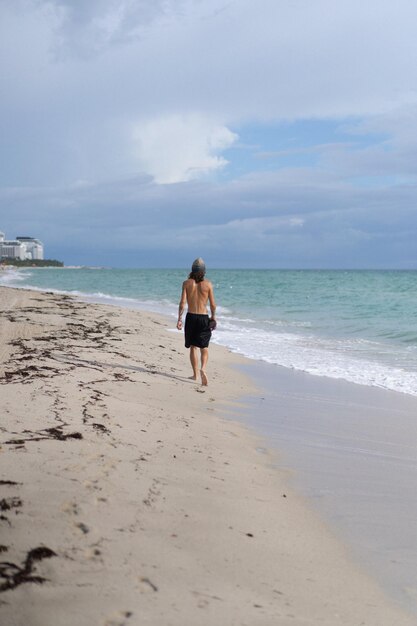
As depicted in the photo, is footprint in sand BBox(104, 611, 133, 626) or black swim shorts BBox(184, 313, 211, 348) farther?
black swim shorts BBox(184, 313, 211, 348)

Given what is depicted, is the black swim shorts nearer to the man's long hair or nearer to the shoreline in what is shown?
the man's long hair

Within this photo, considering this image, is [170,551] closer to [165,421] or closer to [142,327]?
[165,421]

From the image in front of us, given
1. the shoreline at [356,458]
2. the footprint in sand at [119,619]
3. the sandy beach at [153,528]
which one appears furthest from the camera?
the shoreline at [356,458]

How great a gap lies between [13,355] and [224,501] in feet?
20.5

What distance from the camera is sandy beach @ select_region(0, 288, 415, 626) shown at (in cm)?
246

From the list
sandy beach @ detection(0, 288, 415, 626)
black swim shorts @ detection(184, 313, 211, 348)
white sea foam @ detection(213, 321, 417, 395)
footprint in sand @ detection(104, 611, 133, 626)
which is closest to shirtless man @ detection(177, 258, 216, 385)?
black swim shorts @ detection(184, 313, 211, 348)

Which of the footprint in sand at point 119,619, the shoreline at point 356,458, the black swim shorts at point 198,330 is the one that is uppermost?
the black swim shorts at point 198,330

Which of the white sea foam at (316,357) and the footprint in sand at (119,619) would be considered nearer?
the footprint in sand at (119,619)

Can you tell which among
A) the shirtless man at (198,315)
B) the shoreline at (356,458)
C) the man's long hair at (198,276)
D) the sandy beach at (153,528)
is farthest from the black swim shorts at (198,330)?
the sandy beach at (153,528)

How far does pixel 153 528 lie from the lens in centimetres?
314

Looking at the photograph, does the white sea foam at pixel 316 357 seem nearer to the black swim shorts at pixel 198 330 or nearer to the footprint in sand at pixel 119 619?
the black swim shorts at pixel 198 330

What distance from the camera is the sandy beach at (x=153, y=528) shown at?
2461 mm

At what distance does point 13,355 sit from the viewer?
9.05 meters

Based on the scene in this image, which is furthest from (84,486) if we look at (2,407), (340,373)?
(340,373)
